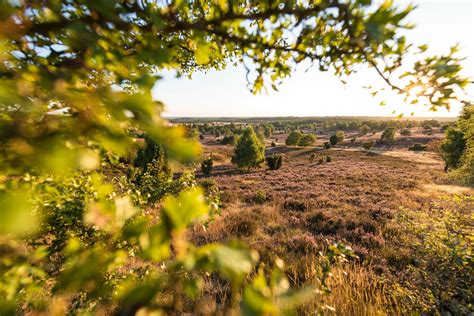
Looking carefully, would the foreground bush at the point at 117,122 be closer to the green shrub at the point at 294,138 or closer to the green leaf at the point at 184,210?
the green leaf at the point at 184,210

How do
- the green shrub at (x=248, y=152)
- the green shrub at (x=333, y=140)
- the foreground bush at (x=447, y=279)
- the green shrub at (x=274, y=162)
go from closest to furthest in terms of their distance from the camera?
the foreground bush at (x=447, y=279), the green shrub at (x=274, y=162), the green shrub at (x=248, y=152), the green shrub at (x=333, y=140)

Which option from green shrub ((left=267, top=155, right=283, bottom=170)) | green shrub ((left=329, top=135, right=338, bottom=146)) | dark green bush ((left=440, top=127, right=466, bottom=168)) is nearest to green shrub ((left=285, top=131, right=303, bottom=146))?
green shrub ((left=329, top=135, right=338, bottom=146))

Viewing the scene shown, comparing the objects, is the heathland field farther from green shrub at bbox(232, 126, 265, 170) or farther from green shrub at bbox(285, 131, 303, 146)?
green shrub at bbox(285, 131, 303, 146)

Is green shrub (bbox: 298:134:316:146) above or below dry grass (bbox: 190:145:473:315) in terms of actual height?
below

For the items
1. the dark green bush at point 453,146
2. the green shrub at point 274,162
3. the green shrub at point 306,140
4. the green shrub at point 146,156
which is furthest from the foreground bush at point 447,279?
the green shrub at point 306,140

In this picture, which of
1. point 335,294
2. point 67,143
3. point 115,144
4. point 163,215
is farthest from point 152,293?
point 335,294

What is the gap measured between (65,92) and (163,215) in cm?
51

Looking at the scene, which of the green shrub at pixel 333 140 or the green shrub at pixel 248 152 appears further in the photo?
the green shrub at pixel 333 140

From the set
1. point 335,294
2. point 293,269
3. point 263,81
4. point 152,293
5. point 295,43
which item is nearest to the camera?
point 152,293

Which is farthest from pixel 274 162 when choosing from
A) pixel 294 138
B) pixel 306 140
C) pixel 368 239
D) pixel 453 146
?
pixel 306 140

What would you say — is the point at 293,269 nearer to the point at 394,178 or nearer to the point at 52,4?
the point at 52,4

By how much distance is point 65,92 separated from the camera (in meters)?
0.70

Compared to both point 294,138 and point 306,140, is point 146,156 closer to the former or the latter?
point 294,138

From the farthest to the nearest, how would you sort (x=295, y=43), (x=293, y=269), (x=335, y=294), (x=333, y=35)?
(x=293, y=269), (x=335, y=294), (x=295, y=43), (x=333, y=35)
